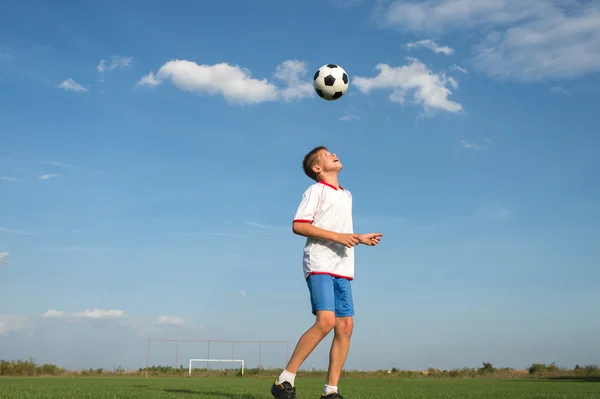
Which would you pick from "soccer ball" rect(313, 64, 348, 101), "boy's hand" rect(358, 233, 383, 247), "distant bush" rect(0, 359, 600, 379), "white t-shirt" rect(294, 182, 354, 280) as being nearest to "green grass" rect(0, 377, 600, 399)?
"white t-shirt" rect(294, 182, 354, 280)

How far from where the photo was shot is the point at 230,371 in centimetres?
2683

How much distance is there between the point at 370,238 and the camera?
18.4 ft

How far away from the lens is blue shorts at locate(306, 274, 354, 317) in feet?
18.2

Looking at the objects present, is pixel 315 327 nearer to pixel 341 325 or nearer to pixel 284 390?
pixel 341 325

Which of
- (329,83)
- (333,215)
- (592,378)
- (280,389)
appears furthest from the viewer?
(592,378)

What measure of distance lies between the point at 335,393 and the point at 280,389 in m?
0.56

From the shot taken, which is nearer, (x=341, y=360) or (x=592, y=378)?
(x=341, y=360)

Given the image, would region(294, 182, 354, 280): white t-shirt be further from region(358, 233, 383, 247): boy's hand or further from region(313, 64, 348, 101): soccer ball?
region(313, 64, 348, 101): soccer ball

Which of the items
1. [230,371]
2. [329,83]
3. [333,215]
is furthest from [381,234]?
→ [230,371]

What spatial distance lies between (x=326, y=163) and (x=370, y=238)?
0.99m

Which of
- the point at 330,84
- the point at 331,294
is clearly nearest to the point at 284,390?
the point at 331,294

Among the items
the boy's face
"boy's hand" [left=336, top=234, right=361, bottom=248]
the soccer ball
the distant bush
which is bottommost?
the distant bush

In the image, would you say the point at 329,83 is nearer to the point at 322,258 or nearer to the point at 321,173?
the point at 321,173

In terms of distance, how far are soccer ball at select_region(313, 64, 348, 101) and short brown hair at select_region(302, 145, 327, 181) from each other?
5.70ft
